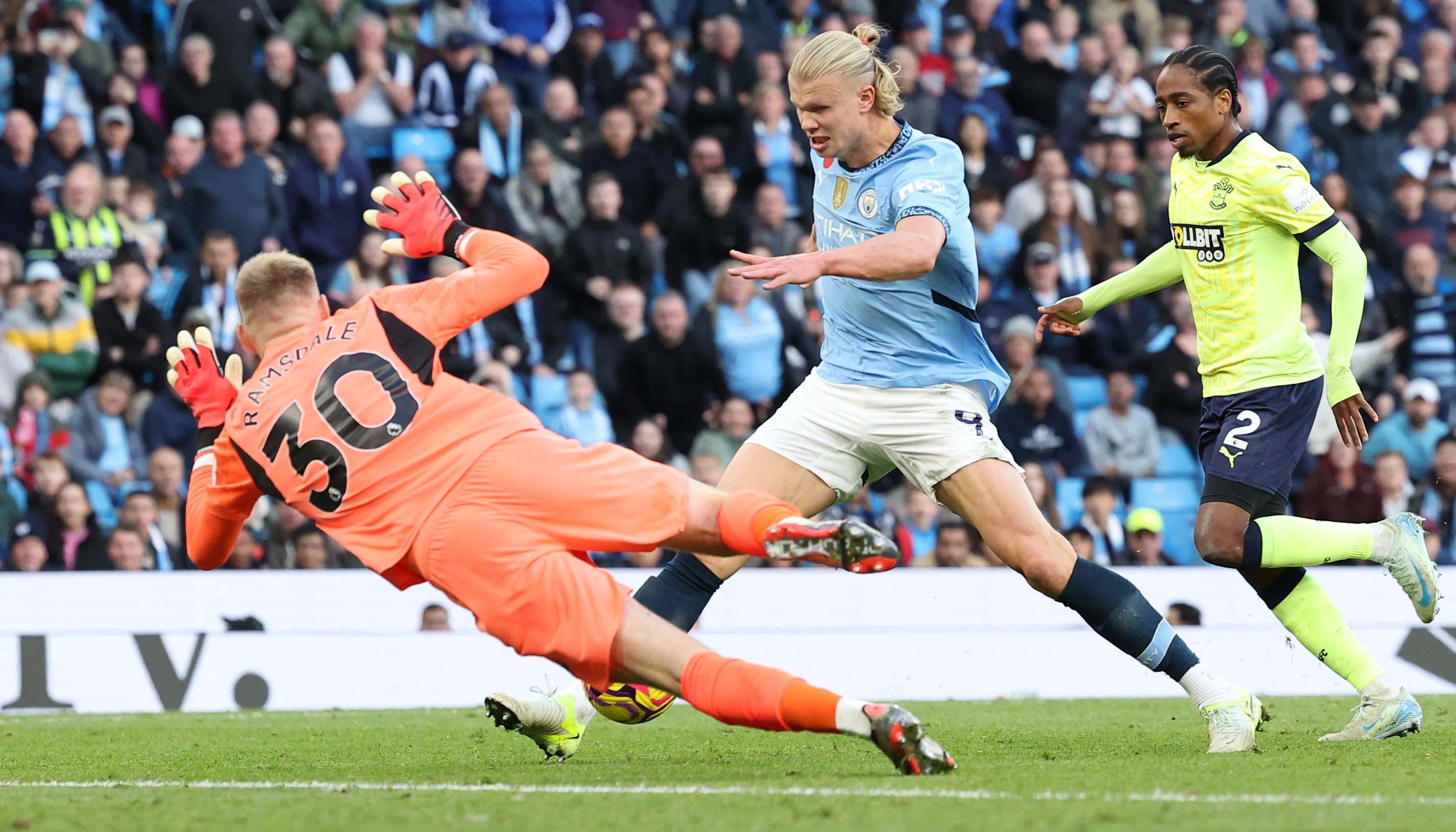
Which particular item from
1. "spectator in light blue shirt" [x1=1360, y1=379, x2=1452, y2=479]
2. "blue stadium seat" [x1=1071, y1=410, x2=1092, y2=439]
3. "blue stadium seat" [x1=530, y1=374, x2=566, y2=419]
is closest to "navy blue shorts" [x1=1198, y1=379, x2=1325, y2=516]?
"blue stadium seat" [x1=1071, y1=410, x2=1092, y2=439]

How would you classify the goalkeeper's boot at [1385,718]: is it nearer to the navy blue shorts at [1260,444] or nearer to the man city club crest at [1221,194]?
the navy blue shorts at [1260,444]

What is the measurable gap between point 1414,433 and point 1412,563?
723 centimetres

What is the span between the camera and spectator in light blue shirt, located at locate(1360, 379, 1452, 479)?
1327cm

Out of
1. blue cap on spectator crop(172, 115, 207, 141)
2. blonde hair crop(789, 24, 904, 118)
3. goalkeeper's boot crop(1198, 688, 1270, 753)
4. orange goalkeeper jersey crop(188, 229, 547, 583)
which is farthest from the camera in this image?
blue cap on spectator crop(172, 115, 207, 141)

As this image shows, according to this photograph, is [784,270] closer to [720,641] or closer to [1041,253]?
[720,641]

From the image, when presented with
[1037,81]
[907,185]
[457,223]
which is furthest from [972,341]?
[1037,81]

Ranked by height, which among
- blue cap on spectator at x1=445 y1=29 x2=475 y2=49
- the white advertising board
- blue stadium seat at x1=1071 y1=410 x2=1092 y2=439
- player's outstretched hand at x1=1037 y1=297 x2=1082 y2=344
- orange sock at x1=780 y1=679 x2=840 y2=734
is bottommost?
the white advertising board

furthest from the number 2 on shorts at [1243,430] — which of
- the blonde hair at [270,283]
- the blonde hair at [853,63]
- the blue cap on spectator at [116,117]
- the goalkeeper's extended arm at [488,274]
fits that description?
the blue cap on spectator at [116,117]

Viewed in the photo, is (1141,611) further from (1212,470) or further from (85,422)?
(85,422)

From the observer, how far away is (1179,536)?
43.6ft

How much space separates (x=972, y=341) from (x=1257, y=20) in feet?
37.3

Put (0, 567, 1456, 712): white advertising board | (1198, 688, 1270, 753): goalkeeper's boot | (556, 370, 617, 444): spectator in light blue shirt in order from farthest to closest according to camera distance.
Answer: (556, 370, 617, 444): spectator in light blue shirt
(0, 567, 1456, 712): white advertising board
(1198, 688, 1270, 753): goalkeeper's boot

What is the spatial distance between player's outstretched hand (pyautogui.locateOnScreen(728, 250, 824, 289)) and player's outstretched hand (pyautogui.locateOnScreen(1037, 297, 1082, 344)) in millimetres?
1949

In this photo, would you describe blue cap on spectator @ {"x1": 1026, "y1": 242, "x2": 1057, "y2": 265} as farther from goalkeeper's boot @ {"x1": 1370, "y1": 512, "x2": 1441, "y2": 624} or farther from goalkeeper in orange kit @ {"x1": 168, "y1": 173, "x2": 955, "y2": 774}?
goalkeeper in orange kit @ {"x1": 168, "y1": 173, "x2": 955, "y2": 774}
